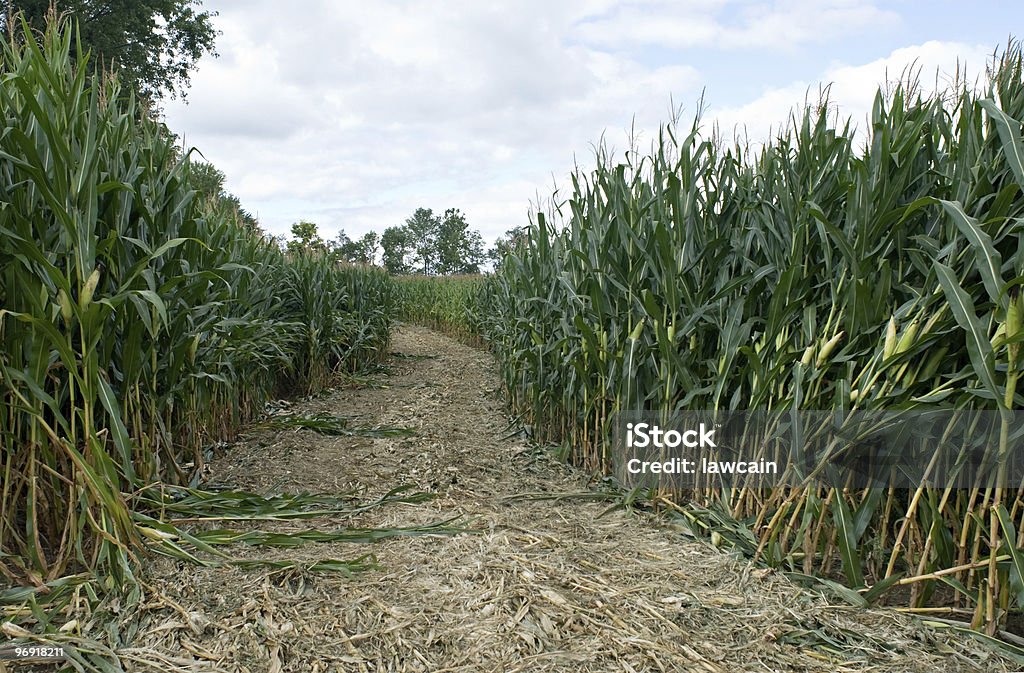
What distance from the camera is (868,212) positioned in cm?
211

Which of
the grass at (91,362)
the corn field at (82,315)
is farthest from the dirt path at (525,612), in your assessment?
the corn field at (82,315)

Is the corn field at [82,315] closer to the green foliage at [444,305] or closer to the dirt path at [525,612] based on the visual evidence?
the dirt path at [525,612]

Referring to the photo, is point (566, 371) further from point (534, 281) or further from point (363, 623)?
point (363, 623)

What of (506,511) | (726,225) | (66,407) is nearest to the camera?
(66,407)

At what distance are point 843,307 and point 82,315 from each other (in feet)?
8.81

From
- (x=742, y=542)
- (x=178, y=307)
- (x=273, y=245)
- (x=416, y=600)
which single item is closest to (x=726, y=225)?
(x=742, y=542)

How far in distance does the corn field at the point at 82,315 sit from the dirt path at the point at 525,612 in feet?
1.46

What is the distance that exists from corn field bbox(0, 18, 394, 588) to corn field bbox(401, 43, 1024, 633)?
2.02m

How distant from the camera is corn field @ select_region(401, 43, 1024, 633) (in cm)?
191

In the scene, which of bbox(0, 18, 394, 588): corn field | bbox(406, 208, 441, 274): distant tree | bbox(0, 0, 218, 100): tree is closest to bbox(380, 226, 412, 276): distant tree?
bbox(406, 208, 441, 274): distant tree

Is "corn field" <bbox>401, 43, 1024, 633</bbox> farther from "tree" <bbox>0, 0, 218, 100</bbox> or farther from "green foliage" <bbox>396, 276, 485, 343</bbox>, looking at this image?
"tree" <bbox>0, 0, 218, 100</bbox>

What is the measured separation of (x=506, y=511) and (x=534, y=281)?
6.43 feet

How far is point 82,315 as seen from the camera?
2113 mm

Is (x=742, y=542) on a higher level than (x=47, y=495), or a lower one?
lower
